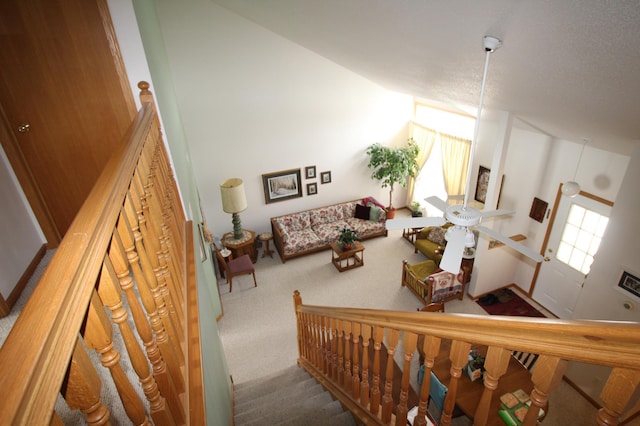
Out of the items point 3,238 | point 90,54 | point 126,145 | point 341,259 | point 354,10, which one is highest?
point 354,10

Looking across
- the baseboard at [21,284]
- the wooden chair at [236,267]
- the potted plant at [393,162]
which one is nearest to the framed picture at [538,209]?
the potted plant at [393,162]

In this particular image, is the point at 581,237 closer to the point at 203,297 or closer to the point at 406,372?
the point at 406,372

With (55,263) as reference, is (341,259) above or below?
below

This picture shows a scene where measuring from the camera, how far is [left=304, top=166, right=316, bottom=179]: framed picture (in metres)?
7.42

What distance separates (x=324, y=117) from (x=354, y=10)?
14.4ft

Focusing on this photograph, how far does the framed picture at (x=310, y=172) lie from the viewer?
292 inches

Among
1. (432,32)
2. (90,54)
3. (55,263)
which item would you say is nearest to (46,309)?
(55,263)

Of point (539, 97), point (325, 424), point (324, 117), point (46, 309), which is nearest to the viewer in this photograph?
point (46, 309)

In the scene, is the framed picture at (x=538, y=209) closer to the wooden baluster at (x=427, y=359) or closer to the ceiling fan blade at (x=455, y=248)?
the ceiling fan blade at (x=455, y=248)

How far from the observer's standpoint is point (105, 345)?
73cm

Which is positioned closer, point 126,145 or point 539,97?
point 126,145

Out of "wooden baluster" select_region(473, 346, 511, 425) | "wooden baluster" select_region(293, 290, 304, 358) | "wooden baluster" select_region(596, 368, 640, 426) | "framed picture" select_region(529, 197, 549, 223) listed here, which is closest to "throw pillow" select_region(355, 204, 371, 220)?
"framed picture" select_region(529, 197, 549, 223)

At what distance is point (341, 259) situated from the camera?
6.59 m

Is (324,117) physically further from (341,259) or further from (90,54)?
(90,54)
